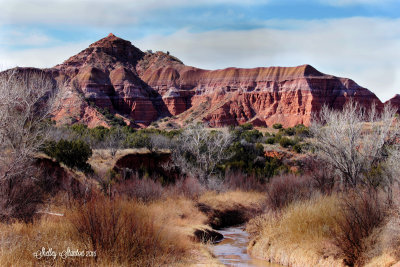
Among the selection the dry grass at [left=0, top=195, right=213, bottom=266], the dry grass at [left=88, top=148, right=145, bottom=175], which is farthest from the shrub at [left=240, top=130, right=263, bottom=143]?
the dry grass at [left=0, top=195, right=213, bottom=266]

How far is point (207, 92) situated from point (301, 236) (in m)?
89.6

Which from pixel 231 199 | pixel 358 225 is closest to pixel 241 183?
pixel 231 199

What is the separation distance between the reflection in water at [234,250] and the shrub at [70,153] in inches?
423

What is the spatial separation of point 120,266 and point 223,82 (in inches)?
3792

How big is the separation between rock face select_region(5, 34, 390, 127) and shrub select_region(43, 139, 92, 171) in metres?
55.0

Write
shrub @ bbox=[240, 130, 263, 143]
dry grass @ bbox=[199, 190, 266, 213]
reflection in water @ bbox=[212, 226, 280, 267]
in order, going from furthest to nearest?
shrub @ bbox=[240, 130, 263, 143] < dry grass @ bbox=[199, 190, 266, 213] < reflection in water @ bbox=[212, 226, 280, 267]

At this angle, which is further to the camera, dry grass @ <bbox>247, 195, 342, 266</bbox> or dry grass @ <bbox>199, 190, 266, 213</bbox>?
dry grass @ <bbox>199, 190, 266, 213</bbox>

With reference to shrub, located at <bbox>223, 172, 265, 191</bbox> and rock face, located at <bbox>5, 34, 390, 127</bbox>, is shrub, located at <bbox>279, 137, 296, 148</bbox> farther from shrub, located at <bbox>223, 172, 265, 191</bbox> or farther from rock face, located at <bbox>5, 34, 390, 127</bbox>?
rock face, located at <bbox>5, 34, 390, 127</bbox>

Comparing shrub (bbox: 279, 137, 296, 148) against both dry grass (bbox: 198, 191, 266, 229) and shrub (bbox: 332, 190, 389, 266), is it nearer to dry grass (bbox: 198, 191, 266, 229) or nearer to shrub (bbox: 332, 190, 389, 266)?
dry grass (bbox: 198, 191, 266, 229)

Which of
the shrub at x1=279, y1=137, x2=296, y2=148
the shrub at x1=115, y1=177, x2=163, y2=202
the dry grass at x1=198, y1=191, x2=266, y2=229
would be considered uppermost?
the shrub at x1=279, y1=137, x2=296, y2=148

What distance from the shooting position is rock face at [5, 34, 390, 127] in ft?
302

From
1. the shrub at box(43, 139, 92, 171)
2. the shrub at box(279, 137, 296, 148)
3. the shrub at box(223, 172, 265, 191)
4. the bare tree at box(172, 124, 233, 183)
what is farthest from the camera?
the shrub at box(279, 137, 296, 148)

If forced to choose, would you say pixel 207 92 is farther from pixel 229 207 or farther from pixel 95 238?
pixel 95 238

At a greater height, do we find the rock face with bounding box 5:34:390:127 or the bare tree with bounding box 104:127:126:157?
the rock face with bounding box 5:34:390:127
